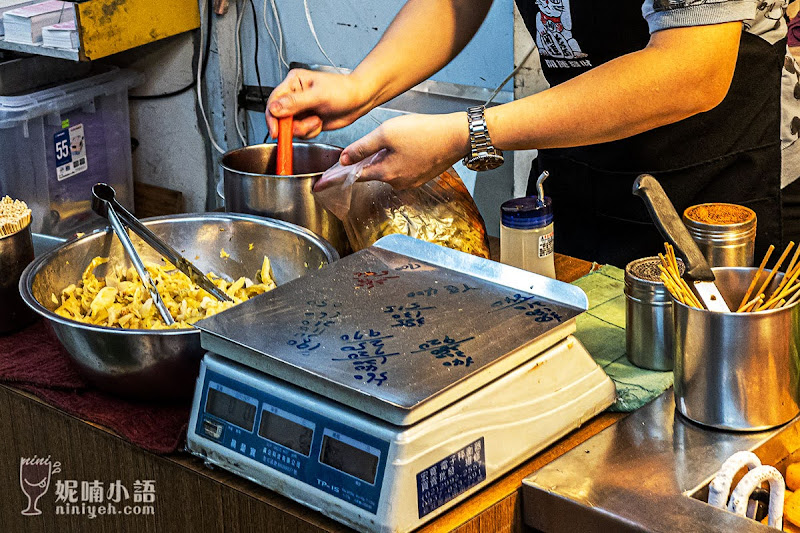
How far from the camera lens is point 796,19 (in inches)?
92.2

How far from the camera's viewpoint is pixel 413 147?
1491 millimetres

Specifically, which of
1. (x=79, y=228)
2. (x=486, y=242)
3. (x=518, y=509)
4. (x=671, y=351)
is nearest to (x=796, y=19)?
(x=486, y=242)

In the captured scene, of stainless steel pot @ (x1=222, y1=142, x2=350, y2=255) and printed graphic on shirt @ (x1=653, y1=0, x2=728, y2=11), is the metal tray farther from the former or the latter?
printed graphic on shirt @ (x1=653, y1=0, x2=728, y2=11)

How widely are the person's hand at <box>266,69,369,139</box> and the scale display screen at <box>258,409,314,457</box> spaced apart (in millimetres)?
779

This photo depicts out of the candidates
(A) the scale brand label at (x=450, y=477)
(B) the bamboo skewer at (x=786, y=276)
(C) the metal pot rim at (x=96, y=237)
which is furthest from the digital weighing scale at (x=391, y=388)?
(B) the bamboo skewer at (x=786, y=276)

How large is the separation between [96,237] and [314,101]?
474mm

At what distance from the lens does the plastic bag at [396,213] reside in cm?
159

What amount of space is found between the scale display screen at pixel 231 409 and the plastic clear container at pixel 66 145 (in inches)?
93.2

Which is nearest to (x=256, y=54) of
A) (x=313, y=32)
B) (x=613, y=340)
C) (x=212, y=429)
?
(x=313, y=32)

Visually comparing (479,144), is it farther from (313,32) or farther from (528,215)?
(313,32)

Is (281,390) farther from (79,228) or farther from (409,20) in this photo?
(79,228)

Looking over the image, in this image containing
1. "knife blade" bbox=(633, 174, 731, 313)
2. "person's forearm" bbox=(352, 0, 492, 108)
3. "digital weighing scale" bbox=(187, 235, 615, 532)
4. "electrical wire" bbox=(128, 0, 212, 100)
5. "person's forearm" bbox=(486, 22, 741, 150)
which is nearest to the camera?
"digital weighing scale" bbox=(187, 235, 615, 532)

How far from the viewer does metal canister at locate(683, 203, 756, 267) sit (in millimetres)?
1281

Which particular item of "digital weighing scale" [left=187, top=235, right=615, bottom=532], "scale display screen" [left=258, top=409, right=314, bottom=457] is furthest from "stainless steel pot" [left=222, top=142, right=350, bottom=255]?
"scale display screen" [left=258, top=409, right=314, bottom=457]
